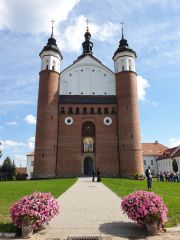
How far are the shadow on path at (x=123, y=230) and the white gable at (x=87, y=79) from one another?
115ft

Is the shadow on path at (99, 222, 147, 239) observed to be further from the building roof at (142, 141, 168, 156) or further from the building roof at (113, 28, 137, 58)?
the building roof at (142, 141, 168, 156)

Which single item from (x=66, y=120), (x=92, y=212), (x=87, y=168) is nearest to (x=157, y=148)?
(x=87, y=168)

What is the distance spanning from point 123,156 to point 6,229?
31.4 m

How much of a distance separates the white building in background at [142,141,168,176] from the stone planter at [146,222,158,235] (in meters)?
61.6

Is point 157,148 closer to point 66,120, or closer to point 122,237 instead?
point 66,120

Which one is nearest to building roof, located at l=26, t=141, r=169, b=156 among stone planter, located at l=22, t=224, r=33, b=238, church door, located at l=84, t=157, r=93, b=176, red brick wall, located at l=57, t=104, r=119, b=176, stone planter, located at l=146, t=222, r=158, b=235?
church door, located at l=84, t=157, r=93, b=176

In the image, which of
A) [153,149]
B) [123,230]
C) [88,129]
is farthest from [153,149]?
[123,230]

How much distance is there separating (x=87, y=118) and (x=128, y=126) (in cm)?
673

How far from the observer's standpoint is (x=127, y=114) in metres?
38.3

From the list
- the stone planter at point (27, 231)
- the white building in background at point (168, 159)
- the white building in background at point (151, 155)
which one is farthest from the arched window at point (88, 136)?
the stone planter at point (27, 231)

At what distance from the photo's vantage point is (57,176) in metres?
36.8

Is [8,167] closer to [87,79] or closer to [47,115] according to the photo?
[47,115]

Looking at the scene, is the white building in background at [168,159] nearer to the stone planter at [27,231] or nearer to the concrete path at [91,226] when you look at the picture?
the concrete path at [91,226]

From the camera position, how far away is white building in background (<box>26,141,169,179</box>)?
66125 millimetres
